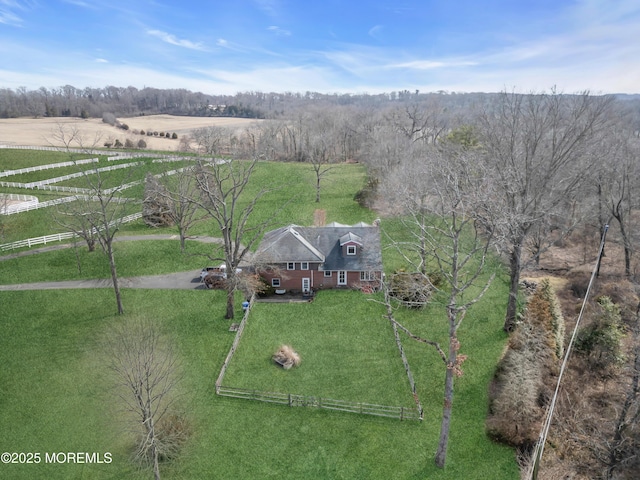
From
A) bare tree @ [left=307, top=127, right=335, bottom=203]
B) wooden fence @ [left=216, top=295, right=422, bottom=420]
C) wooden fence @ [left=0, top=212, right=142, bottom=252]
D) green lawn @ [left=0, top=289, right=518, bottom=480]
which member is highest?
bare tree @ [left=307, top=127, right=335, bottom=203]

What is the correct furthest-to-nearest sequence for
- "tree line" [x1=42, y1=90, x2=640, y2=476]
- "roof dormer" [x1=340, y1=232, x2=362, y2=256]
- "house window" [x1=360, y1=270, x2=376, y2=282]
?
"roof dormer" [x1=340, y1=232, x2=362, y2=256] → "house window" [x1=360, y1=270, x2=376, y2=282] → "tree line" [x1=42, y1=90, x2=640, y2=476]

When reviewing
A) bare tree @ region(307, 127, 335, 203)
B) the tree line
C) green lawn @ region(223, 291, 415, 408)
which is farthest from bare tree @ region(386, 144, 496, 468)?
bare tree @ region(307, 127, 335, 203)

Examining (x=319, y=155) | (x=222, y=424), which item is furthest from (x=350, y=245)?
(x=319, y=155)

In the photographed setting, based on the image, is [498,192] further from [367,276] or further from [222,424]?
[222,424]

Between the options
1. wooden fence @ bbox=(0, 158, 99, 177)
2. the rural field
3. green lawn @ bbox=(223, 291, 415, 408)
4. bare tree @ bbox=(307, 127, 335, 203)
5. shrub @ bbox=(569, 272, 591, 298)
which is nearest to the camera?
green lawn @ bbox=(223, 291, 415, 408)

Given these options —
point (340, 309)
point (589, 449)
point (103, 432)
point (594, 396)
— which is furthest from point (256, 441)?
point (594, 396)

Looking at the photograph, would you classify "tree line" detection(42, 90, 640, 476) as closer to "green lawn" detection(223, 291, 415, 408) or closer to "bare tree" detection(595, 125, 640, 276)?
"bare tree" detection(595, 125, 640, 276)

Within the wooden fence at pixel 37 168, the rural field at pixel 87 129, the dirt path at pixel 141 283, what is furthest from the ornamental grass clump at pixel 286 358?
the rural field at pixel 87 129
